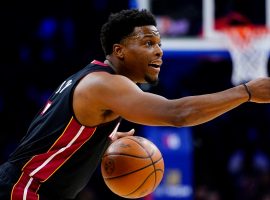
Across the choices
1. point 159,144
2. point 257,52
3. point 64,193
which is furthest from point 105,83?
point 159,144

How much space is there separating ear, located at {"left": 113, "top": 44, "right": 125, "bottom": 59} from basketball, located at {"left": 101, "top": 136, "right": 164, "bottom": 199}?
567mm

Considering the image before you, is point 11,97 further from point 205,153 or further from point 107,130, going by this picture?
point 107,130

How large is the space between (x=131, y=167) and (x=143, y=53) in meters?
0.68

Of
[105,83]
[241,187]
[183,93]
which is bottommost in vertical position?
[241,187]

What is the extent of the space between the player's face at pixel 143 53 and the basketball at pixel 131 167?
0.46 m

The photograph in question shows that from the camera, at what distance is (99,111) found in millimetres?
3150

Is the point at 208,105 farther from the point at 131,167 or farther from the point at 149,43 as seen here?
the point at 131,167

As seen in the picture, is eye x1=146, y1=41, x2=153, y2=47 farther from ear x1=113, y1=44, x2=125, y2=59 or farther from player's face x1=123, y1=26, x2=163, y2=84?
ear x1=113, y1=44, x2=125, y2=59

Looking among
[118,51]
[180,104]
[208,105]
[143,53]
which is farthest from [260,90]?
[118,51]

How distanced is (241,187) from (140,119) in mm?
8354

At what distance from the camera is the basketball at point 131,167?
3561 mm

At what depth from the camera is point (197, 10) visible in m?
7.93

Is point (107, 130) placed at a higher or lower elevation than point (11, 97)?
higher

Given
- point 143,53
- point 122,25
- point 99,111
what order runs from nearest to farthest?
point 99,111, point 143,53, point 122,25
